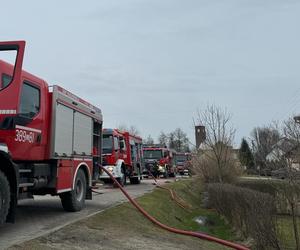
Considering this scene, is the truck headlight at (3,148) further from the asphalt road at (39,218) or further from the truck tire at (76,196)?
the truck tire at (76,196)

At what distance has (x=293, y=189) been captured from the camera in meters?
14.8

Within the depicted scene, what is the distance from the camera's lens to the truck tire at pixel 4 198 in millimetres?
7970

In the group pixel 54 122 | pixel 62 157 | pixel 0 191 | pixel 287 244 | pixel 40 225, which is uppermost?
pixel 54 122

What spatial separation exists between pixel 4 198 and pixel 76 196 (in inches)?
180

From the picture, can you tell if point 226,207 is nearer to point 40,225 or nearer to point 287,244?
point 287,244

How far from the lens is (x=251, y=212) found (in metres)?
11.7

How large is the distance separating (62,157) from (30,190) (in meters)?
1.49

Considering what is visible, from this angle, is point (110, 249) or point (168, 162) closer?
point (110, 249)

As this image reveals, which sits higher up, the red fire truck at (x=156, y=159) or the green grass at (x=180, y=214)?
the red fire truck at (x=156, y=159)

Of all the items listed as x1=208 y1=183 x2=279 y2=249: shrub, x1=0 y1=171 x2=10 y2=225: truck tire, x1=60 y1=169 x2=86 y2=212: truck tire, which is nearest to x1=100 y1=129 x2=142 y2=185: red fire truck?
x1=208 y1=183 x2=279 y2=249: shrub

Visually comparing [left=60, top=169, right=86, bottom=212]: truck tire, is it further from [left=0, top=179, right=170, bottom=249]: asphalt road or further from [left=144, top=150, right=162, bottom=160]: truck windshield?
[left=144, top=150, right=162, bottom=160]: truck windshield

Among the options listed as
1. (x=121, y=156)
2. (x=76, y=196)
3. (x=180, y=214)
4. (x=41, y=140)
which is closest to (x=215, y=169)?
(x=121, y=156)

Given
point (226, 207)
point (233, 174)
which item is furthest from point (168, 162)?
point (226, 207)

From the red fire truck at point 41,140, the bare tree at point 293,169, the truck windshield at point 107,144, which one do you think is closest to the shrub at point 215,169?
the truck windshield at point 107,144
